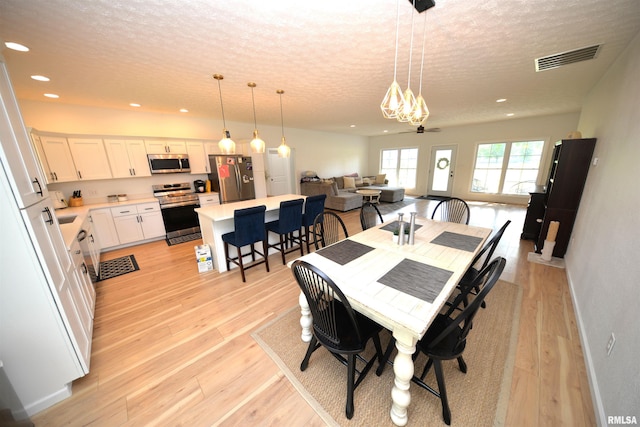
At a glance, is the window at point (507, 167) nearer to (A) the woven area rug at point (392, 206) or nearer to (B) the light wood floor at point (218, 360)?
(A) the woven area rug at point (392, 206)

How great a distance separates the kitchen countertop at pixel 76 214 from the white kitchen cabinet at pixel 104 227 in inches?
3.9

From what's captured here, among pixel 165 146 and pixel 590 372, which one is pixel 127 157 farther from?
pixel 590 372

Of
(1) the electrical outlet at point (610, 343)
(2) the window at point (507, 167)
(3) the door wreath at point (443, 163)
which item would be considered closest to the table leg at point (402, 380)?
(1) the electrical outlet at point (610, 343)

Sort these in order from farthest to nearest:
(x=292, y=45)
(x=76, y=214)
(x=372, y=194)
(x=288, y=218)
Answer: (x=372, y=194), (x=76, y=214), (x=288, y=218), (x=292, y=45)

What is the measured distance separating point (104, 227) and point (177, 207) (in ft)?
3.67

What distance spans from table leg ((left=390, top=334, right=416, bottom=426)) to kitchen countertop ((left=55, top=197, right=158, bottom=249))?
2796mm

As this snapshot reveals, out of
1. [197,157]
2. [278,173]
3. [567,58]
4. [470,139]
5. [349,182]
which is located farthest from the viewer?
[349,182]

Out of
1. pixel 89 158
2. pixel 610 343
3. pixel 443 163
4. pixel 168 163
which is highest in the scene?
pixel 89 158

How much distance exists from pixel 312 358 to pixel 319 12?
8.68ft

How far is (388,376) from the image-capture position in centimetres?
154

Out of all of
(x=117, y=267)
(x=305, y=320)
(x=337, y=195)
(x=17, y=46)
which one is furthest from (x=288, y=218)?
(x=337, y=195)

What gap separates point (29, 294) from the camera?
1246 millimetres

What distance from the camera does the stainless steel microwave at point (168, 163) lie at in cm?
417

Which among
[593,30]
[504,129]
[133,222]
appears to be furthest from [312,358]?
[504,129]
